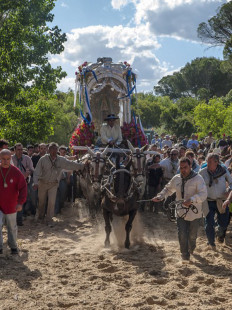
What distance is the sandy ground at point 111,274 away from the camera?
17.5ft

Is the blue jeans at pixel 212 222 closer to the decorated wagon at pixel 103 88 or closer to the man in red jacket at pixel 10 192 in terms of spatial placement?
the man in red jacket at pixel 10 192

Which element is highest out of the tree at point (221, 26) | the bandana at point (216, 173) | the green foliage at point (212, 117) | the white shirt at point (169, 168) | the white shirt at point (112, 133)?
the tree at point (221, 26)

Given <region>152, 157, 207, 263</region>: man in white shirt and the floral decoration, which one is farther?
the floral decoration

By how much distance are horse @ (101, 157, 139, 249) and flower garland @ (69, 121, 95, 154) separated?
13.4 ft

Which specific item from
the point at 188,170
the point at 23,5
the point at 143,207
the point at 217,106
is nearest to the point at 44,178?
the point at 143,207

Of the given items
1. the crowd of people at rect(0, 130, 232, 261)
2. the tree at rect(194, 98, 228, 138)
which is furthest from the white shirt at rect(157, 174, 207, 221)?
the tree at rect(194, 98, 228, 138)

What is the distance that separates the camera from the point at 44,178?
10.3 m

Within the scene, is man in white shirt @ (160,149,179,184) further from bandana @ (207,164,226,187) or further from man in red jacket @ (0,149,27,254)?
man in red jacket @ (0,149,27,254)

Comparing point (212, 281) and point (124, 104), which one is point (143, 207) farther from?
point (212, 281)

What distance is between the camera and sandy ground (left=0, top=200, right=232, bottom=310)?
17.5 feet

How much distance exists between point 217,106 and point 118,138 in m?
24.2

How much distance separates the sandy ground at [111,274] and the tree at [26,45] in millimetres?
8003

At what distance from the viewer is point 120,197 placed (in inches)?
310

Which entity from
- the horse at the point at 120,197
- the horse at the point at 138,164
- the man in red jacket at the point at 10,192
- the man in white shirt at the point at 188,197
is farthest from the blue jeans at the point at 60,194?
the man in white shirt at the point at 188,197
